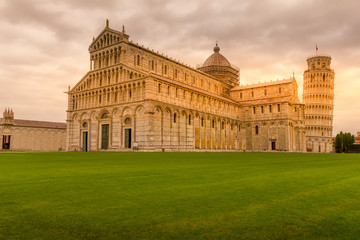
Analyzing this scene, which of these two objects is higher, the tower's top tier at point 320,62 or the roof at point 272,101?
the tower's top tier at point 320,62

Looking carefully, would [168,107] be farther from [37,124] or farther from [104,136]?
[37,124]

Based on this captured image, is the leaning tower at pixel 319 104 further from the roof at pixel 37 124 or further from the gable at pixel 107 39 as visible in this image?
the roof at pixel 37 124

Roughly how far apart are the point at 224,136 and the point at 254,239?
2379 inches

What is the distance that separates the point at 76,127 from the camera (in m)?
57.2

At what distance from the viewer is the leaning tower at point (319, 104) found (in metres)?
95.3

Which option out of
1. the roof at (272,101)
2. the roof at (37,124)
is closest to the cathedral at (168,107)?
the roof at (272,101)

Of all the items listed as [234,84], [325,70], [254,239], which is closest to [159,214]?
[254,239]

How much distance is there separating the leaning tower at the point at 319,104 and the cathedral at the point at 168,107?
2674 centimetres

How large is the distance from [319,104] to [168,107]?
68.4 meters

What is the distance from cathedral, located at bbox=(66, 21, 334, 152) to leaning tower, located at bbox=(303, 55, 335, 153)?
2674cm

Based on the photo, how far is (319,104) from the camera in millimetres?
96125

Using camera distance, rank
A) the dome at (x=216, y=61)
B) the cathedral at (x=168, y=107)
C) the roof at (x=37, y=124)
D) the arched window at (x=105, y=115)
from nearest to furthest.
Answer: the cathedral at (x=168, y=107) < the arched window at (x=105, y=115) < the roof at (x=37, y=124) < the dome at (x=216, y=61)

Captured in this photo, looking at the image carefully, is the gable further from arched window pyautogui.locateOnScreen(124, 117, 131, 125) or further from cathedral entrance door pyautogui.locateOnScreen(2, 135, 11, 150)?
cathedral entrance door pyautogui.locateOnScreen(2, 135, 11, 150)

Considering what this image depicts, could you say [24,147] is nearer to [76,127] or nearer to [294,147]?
[76,127]
